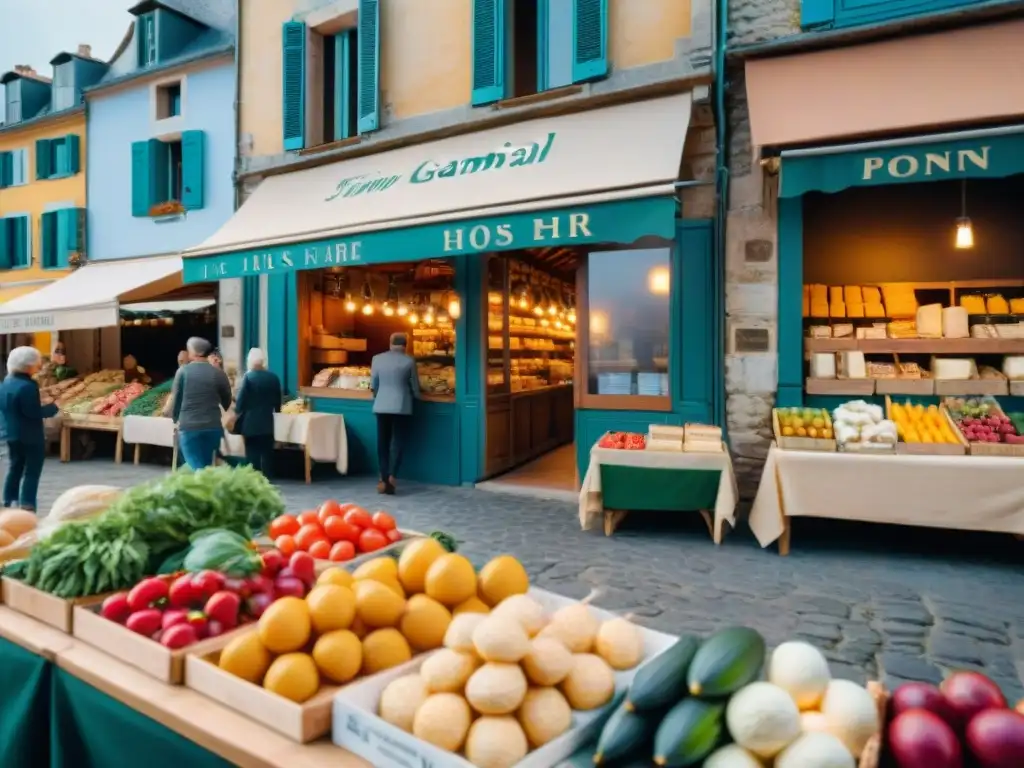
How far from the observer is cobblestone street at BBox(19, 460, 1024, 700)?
3791 millimetres

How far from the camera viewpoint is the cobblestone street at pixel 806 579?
3.79 m

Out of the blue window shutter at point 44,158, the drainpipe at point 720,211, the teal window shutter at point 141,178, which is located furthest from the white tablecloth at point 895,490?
the blue window shutter at point 44,158

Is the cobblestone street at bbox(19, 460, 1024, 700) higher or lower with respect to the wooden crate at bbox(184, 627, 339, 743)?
lower

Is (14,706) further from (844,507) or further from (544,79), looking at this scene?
(544,79)

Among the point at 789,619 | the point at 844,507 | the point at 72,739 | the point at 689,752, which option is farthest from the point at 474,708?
the point at 844,507

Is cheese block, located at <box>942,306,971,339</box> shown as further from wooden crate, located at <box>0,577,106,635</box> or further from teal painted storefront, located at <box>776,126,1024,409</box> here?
wooden crate, located at <box>0,577,106,635</box>

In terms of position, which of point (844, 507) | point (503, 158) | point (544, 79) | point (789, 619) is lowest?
point (789, 619)

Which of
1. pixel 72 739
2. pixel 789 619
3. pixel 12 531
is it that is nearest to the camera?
pixel 72 739

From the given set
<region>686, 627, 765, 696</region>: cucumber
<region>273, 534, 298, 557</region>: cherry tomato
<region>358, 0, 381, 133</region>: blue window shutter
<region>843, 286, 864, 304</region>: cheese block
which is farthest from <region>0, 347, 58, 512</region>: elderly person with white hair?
<region>843, 286, 864, 304</region>: cheese block

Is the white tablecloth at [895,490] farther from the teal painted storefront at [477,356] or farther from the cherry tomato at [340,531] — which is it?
the cherry tomato at [340,531]

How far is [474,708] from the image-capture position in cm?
149

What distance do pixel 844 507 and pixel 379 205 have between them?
5.98 m

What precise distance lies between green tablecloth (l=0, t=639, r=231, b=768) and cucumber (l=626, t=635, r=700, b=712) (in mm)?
1016

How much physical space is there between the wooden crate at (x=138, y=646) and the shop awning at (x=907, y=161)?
5.53 metres
